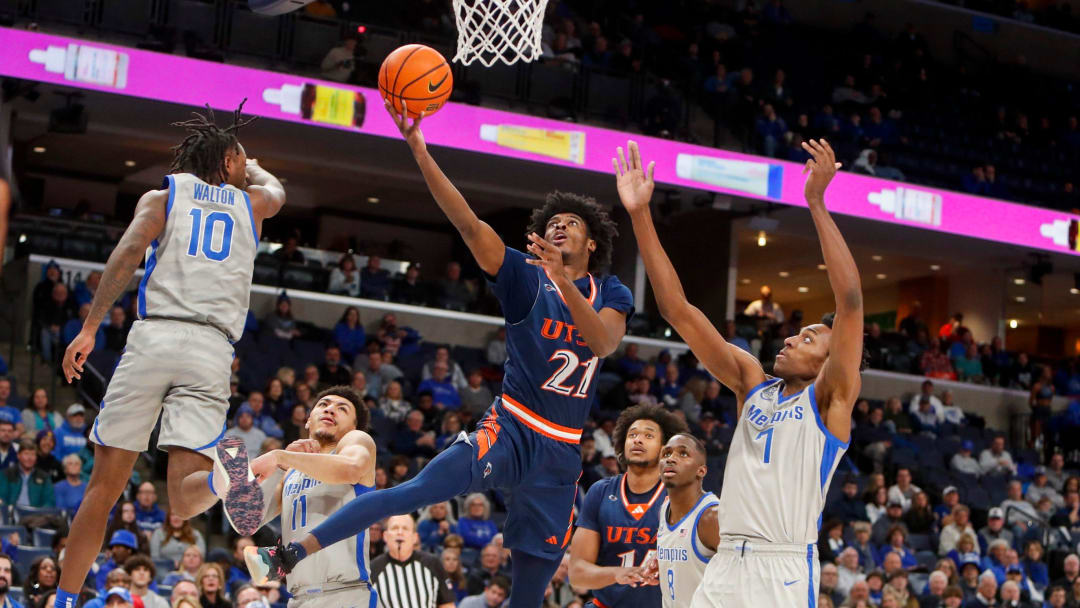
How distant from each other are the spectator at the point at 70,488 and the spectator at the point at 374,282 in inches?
292

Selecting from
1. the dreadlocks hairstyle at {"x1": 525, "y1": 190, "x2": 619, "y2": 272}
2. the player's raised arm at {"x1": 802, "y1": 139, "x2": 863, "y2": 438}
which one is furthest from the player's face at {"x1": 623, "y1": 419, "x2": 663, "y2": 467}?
the player's raised arm at {"x1": 802, "y1": 139, "x2": 863, "y2": 438}

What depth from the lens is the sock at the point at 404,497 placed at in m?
5.60

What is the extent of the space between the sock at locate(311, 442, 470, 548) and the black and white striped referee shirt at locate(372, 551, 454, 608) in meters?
2.97

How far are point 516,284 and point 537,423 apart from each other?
2.15 ft

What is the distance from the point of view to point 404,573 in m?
8.77

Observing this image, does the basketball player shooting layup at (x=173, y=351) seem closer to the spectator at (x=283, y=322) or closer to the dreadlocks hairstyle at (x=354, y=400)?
the dreadlocks hairstyle at (x=354, y=400)

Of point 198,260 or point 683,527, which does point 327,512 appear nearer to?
point 198,260

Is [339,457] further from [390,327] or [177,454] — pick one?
[390,327]

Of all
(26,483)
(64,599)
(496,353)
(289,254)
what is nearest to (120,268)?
(64,599)

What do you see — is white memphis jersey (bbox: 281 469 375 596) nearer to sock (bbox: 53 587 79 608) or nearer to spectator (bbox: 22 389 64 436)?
sock (bbox: 53 587 79 608)

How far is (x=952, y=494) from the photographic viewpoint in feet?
54.1

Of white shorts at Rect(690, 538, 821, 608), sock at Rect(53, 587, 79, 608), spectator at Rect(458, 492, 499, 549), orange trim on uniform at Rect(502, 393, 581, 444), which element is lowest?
spectator at Rect(458, 492, 499, 549)

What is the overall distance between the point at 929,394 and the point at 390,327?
884cm

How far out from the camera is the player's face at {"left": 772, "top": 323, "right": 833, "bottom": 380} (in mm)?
5570
